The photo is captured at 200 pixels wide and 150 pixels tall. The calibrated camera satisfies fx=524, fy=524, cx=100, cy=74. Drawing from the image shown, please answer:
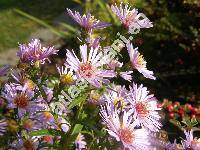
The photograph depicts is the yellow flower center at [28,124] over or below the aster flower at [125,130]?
over

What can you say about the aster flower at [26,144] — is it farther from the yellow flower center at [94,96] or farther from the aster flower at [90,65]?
the aster flower at [90,65]

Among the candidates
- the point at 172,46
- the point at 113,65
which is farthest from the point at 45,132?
the point at 172,46

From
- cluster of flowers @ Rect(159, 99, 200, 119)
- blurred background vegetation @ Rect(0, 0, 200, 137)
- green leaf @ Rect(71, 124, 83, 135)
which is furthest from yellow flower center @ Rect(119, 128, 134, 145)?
blurred background vegetation @ Rect(0, 0, 200, 137)

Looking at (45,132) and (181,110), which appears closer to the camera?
(45,132)

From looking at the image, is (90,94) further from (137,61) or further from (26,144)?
(26,144)

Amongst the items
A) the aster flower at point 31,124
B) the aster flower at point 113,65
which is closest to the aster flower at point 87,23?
the aster flower at point 113,65

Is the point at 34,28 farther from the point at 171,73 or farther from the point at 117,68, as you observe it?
the point at 117,68

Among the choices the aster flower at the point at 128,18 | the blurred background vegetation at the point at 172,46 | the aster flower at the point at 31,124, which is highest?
the blurred background vegetation at the point at 172,46
